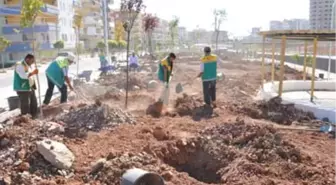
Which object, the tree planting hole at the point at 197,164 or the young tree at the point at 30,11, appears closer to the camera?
the tree planting hole at the point at 197,164

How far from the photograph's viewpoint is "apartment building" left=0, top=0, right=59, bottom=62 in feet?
131

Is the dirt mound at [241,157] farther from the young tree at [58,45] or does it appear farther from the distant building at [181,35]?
the distant building at [181,35]

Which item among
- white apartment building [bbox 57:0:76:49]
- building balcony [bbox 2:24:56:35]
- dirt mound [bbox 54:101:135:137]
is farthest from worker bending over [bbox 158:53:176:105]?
white apartment building [bbox 57:0:76:49]

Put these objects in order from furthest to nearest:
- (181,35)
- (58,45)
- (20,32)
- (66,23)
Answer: (181,35) → (66,23) → (58,45) → (20,32)

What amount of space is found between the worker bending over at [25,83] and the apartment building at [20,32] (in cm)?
2933

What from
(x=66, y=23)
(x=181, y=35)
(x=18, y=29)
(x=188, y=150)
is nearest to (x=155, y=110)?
(x=188, y=150)

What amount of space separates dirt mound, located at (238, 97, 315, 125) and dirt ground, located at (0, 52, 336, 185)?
0.12 ft

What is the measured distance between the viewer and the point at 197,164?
6340 mm

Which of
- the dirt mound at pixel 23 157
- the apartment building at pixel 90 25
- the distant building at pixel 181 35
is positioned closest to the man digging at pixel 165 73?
the dirt mound at pixel 23 157

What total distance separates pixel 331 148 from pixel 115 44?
137 ft

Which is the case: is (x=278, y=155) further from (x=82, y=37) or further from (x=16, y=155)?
(x=82, y=37)

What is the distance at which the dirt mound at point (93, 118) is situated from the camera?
7.03m

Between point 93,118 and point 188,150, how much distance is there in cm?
205

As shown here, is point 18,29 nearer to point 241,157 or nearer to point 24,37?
point 24,37
